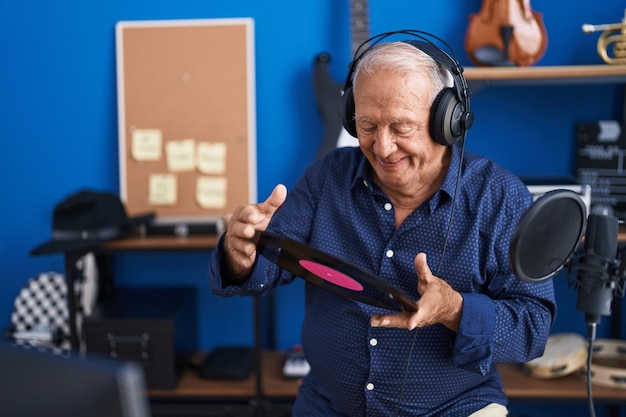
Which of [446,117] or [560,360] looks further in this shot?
[560,360]

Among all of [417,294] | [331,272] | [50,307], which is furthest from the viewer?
[50,307]

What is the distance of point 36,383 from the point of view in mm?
599

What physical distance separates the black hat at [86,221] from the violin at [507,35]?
4.36ft

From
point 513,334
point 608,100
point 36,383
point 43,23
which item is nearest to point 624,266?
point 513,334

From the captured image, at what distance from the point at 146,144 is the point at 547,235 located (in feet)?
6.02

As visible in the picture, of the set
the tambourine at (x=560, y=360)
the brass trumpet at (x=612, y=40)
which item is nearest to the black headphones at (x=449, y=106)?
the brass trumpet at (x=612, y=40)

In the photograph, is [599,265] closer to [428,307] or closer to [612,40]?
[428,307]

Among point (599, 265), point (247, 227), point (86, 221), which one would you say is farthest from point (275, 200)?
point (86, 221)

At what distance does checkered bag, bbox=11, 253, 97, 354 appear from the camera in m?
2.50

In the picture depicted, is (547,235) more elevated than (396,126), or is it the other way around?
(396,126)

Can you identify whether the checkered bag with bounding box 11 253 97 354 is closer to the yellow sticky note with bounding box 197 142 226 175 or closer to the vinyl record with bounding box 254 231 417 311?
the yellow sticky note with bounding box 197 142 226 175

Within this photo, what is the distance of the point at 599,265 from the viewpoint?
4.20 ft

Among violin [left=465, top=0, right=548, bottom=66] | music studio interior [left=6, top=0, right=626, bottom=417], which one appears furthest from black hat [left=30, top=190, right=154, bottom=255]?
violin [left=465, top=0, right=548, bottom=66]

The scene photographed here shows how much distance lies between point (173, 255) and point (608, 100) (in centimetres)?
174
